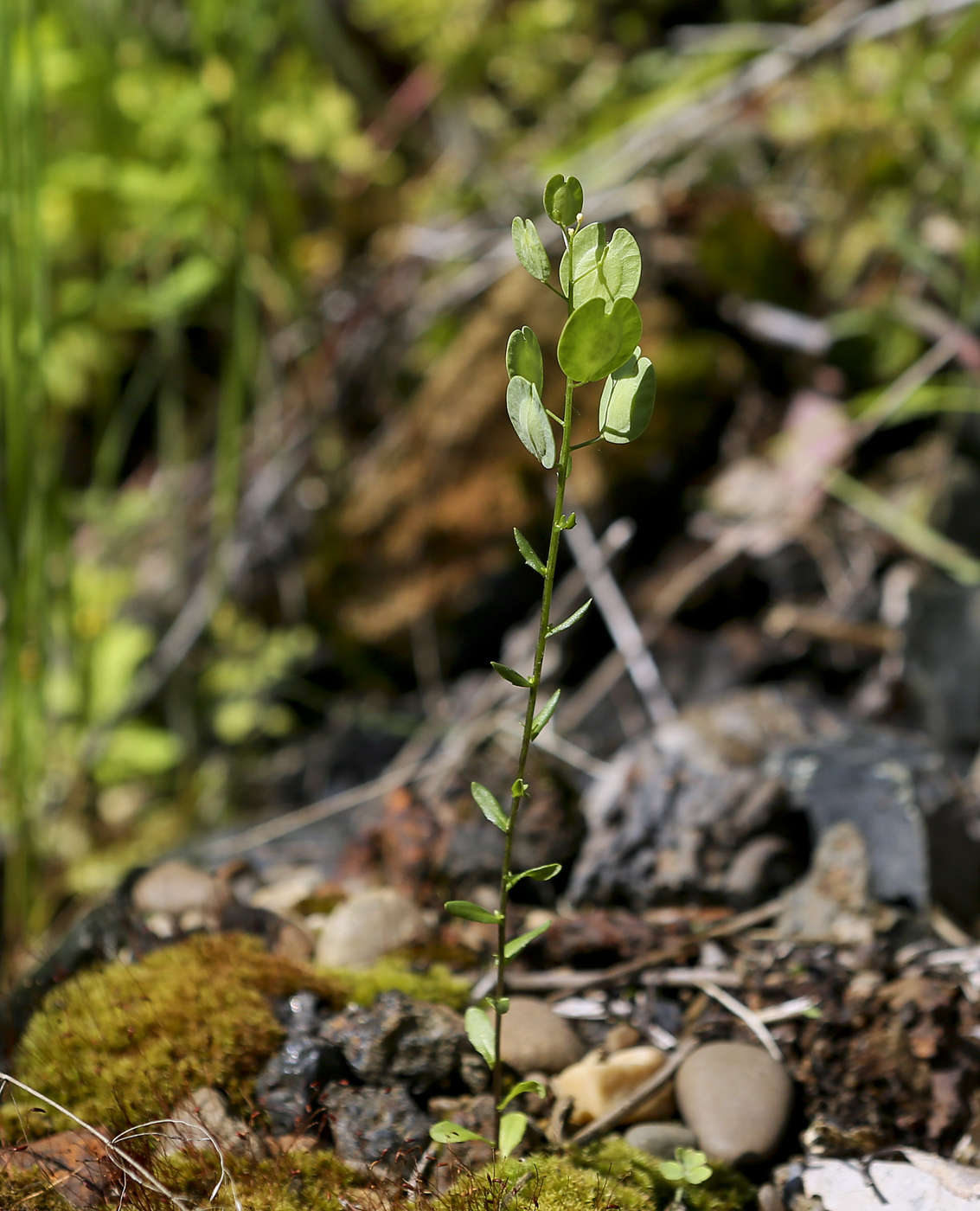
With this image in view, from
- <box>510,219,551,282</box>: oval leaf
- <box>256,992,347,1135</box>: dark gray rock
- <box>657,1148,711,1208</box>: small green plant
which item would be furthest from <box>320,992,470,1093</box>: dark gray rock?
<box>510,219,551,282</box>: oval leaf

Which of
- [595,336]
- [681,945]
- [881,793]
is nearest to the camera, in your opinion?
[595,336]

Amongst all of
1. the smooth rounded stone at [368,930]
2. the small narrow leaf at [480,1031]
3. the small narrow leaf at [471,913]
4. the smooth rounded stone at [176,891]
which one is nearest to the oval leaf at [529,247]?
the small narrow leaf at [471,913]

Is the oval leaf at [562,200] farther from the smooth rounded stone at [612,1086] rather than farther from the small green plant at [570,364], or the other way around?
the smooth rounded stone at [612,1086]

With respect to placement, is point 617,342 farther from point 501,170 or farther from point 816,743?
point 501,170

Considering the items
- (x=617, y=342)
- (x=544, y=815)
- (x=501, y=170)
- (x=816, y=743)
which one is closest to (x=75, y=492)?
(x=501, y=170)

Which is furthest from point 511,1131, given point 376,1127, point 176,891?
point 176,891

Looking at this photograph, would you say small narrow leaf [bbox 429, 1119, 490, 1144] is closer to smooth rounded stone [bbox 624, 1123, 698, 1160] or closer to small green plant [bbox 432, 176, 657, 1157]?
small green plant [bbox 432, 176, 657, 1157]

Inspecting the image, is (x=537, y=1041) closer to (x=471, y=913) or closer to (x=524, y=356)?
(x=471, y=913)
